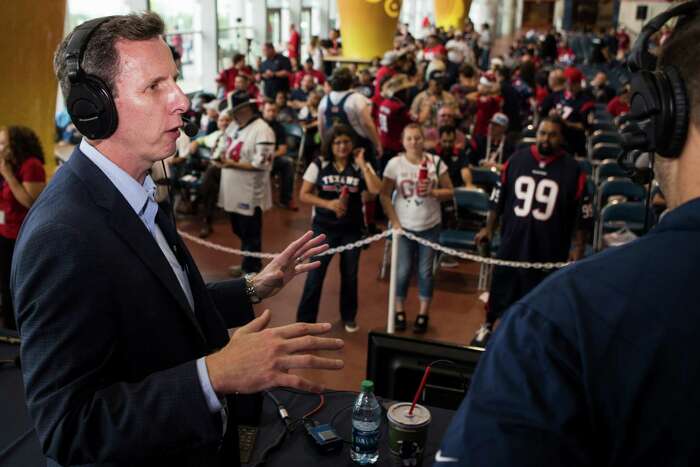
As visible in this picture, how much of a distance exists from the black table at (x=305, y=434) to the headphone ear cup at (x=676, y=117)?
55.4 inches

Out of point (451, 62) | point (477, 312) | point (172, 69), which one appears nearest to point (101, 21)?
point (172, 69)

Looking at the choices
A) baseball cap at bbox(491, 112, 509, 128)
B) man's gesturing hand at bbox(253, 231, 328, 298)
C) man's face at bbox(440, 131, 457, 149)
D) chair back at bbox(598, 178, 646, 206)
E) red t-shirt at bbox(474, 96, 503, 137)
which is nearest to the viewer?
man's gesturing hand at bbox(253, 231, 328, 298)

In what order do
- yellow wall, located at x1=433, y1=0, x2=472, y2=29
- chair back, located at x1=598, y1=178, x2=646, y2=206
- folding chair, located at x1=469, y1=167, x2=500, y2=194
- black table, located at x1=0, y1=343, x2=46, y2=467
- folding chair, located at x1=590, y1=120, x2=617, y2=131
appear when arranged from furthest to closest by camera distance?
folding chair, located at x1=590, y1=120, x2=617, y2=131 → yellow wall, located at x1=433, y1=0, x2=472, y2=29 → folding chair, located at x1=469, y1=167, x2=500, y2=194 → chair back, located at x1=598, y1=178, x2=646, y2=206 → black table, located at x1=0, y1=343, x2=46, y2=467

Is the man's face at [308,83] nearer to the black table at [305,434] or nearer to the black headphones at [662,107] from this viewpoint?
the black table at [305,434]

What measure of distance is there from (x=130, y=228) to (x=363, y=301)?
4.66 meters

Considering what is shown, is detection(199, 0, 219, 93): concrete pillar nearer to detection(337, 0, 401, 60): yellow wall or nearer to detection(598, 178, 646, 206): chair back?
detection(337, 0, 401, 60): yellow wall

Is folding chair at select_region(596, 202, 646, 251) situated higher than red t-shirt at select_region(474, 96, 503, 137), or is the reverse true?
red t-shirt at select_region(474, 96, 503, 137)

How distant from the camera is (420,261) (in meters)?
5.39

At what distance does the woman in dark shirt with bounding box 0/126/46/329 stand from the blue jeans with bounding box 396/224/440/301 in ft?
8.60

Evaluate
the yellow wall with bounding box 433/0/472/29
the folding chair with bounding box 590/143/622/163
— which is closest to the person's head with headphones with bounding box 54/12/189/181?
the yellow wall with bounding box 433/0/472/29

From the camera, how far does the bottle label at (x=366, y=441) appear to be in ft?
6.93

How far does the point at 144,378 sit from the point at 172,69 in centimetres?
74

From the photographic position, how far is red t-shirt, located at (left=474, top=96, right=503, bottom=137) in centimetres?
861

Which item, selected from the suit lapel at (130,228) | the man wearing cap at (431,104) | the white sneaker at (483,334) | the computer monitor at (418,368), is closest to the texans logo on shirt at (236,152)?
the man wearing cap at (431,104)
